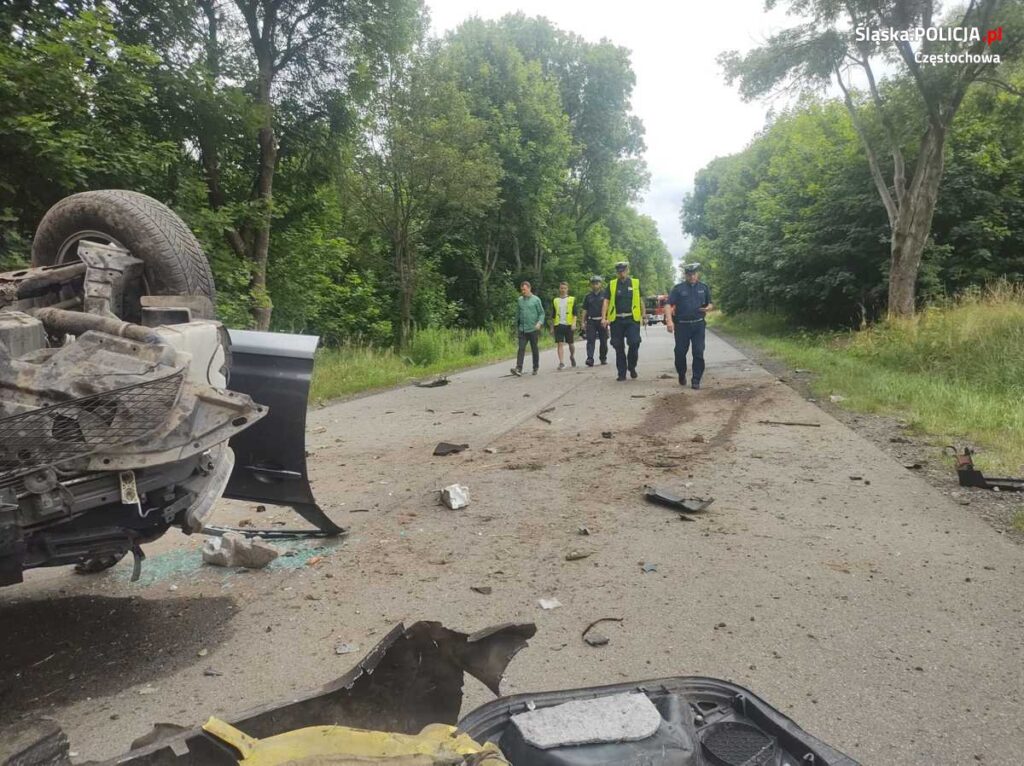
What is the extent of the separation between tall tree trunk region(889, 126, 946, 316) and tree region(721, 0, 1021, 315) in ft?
0.07

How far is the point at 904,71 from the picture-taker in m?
→ 14.9

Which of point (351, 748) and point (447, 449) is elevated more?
point (351, 748)

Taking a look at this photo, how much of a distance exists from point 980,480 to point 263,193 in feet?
40.4

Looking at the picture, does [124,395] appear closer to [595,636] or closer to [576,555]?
[595,636]

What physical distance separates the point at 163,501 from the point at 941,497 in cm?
504

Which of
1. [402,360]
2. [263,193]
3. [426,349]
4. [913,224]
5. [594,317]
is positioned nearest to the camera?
[263,193]

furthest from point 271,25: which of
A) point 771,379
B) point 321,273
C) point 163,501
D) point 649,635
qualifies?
point 649,635

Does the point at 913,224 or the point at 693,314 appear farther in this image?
the point at 913,224

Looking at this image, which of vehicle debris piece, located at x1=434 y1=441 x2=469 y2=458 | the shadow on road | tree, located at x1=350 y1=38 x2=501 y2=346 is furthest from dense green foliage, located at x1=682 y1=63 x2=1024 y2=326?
the shadow on road

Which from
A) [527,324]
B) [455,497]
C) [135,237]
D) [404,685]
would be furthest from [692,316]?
[404,685]

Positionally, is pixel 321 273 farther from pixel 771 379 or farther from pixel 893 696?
pixel 893 696

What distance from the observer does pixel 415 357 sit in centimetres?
1850

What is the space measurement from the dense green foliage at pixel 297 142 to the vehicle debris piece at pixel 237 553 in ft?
19.0

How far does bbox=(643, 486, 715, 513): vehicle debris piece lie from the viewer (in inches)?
188
